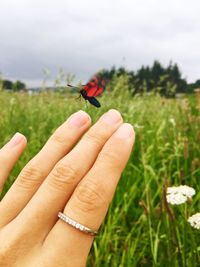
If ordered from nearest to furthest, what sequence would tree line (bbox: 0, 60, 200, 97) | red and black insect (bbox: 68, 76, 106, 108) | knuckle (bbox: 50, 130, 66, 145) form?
red and black insect (bbox: 68, 76, 106, 108), knuckle (bbox: 50, 130, 66, 145), tree line (bbox: 0, 60, 200, 97)

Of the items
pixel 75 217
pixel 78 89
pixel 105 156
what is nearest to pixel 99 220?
pixel 75 217

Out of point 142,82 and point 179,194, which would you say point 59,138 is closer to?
point 179,194

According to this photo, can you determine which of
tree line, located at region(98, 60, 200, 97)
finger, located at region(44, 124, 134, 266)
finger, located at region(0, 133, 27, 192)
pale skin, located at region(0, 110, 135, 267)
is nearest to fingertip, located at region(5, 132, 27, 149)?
finger, located at region(0, 133, 27, 192)

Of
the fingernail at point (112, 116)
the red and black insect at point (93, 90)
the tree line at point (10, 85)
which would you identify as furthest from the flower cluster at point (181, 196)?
the tree line at point (10, 85)

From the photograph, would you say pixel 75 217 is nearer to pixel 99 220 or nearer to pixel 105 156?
pixel 99 220

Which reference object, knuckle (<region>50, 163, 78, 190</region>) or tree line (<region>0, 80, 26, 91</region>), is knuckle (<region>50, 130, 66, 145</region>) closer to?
knuckle (<region>50, 163, 78, 190</region>)

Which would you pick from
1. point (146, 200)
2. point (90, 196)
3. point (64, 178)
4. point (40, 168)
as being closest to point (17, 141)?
point (40, 168)

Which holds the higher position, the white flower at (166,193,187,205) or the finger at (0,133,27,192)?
the finger at (0,133,27,192)

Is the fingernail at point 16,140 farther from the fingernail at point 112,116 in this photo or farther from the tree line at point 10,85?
the tree line at point 10,85

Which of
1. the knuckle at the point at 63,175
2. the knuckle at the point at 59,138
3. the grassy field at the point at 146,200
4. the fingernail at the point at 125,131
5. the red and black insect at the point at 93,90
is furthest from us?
the grassy field at the point at 146,200
